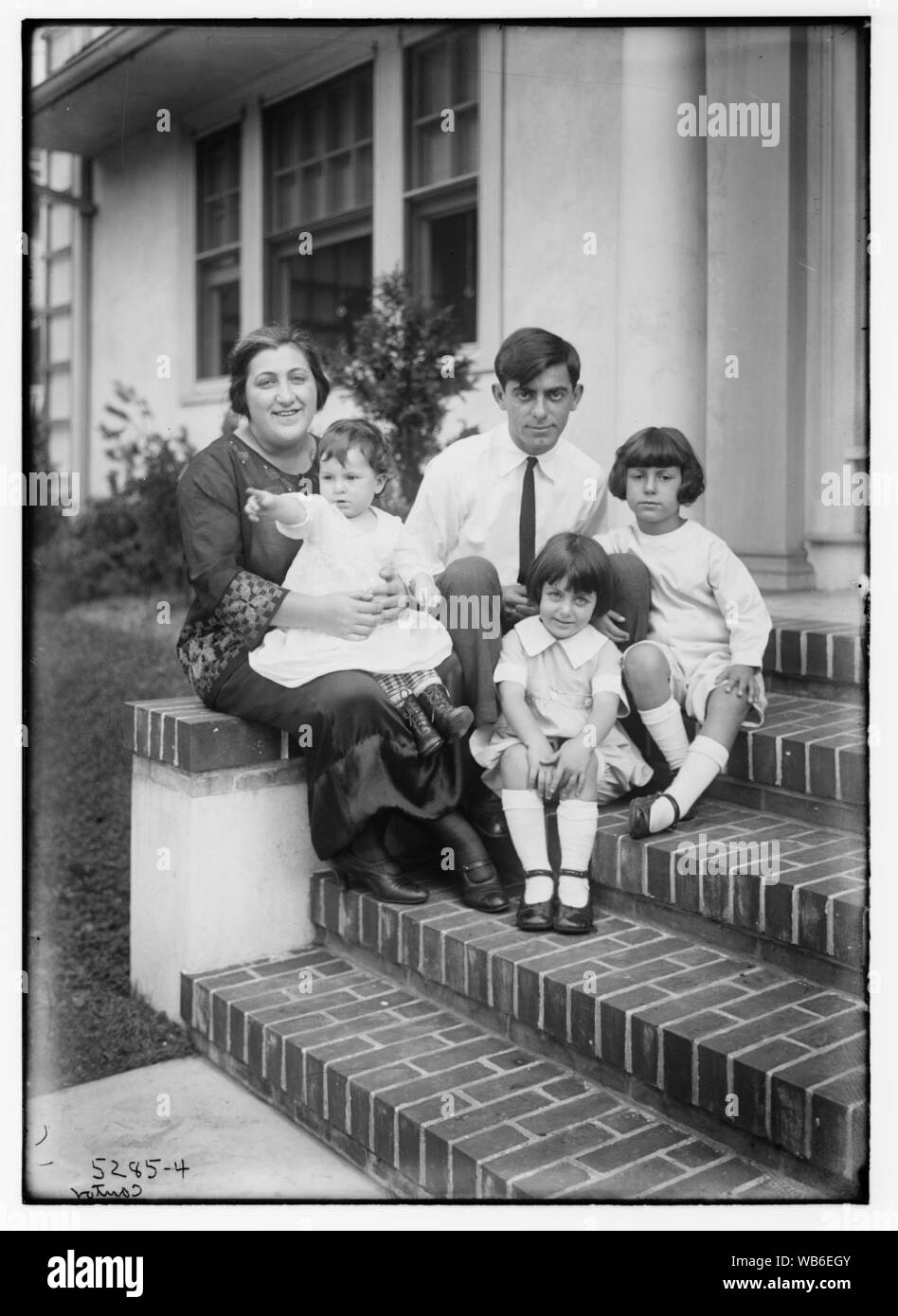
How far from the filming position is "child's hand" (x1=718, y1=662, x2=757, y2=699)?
290 centimetres

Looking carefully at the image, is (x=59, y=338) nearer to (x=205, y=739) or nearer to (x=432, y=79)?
(x=432, y=79)

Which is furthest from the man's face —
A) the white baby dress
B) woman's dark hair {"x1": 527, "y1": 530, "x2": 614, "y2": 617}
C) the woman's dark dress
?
the woman's dark dress

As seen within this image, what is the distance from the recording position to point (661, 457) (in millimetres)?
2980

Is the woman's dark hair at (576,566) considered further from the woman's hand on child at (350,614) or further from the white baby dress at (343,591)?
the woman's hand on child at (350,614)

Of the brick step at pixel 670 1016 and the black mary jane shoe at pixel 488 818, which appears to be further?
the black mary jane shoe at pixel 488 818

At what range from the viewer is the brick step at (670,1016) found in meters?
2.14

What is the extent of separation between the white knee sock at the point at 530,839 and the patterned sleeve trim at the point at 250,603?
0.78m

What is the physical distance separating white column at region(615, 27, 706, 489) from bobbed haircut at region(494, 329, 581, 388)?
19 centimetres

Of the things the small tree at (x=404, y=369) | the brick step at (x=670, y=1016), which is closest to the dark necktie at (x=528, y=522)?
the small tree at (x=404, y=369)

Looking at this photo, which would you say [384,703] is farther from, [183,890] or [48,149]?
[48,149]

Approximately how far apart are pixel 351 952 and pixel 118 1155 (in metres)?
0.79

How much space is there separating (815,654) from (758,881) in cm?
77

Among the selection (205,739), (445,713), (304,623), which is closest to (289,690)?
(304,623)

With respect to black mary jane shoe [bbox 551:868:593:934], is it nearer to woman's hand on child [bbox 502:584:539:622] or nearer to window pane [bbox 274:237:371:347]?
woman's hand on child [bbox 502:584:539:622]
